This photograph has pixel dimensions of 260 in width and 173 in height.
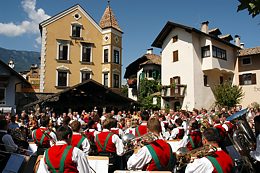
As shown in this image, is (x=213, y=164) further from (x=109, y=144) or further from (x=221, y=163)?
(x=109, y=144)

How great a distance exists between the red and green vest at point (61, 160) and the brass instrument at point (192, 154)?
1681 mm

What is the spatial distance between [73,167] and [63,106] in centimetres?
2065

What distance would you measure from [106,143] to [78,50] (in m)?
27.5

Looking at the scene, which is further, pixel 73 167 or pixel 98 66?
pixel 98 66

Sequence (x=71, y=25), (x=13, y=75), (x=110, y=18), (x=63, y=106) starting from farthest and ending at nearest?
(x=110, y=18), (x=71, y=25), (x=13, y=75), (x=63, y=106)

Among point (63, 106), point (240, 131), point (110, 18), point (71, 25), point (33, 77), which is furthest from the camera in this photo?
point (33, 77)

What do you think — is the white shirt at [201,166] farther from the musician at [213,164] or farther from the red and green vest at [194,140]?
the red and green vest at [194,140]

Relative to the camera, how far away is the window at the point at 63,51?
3097 centimetres

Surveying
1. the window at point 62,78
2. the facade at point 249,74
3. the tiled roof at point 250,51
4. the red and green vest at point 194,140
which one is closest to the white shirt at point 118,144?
the red and green vest at point 194,140

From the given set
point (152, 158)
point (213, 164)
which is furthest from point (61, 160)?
point (213, 164)

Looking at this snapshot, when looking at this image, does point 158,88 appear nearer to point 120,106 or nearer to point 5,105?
point 120,106

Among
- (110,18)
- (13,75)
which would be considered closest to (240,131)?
(13,75)

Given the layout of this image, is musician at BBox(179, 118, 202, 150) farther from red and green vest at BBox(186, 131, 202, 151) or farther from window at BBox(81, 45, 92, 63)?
window at BBox(81, 45, 92, 63)

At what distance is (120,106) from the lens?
971 inches
